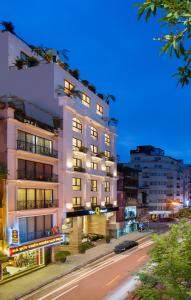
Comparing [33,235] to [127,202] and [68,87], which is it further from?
[127,202]

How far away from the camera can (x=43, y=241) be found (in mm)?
42281

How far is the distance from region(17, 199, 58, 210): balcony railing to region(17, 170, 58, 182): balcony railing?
2.53 metres

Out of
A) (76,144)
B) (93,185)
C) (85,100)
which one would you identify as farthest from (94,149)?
(85,100)

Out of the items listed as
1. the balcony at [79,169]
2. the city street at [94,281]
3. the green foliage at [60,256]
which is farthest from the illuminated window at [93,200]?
the green foliage at [60,256]

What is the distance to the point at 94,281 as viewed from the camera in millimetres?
37594

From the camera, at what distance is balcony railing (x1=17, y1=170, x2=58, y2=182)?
4103cm

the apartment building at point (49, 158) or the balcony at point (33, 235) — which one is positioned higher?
the apartment building at point (49, 158)

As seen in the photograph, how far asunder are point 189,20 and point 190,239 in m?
17.1

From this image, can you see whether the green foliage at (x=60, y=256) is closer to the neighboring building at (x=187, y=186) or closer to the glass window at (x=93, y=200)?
the glass window at (x=93, y=200)

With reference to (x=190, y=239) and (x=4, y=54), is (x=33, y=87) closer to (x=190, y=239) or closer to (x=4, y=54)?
(x=4, y=54)

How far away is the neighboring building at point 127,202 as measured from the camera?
247 feet

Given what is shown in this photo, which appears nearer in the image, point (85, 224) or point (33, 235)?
point (33, 235)

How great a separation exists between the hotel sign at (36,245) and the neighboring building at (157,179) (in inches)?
3167

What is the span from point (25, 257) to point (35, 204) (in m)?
5.79
